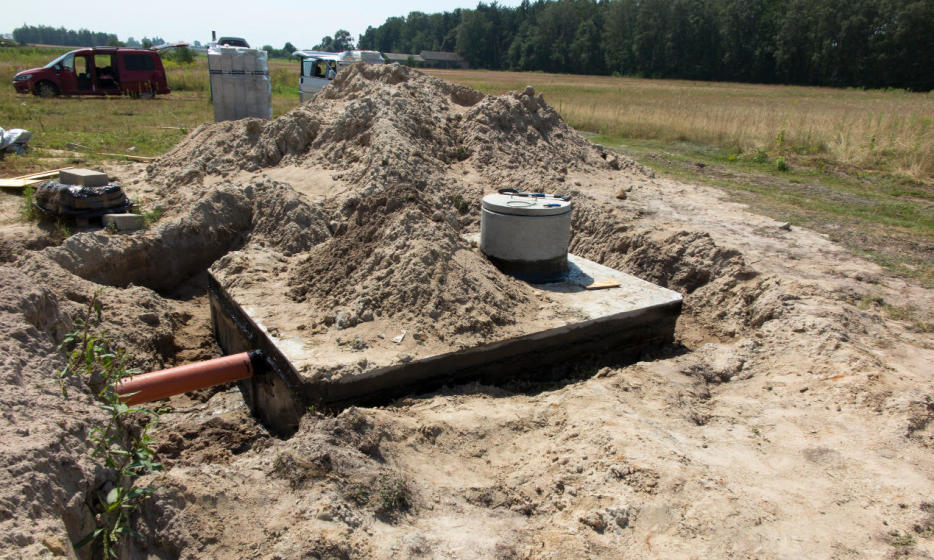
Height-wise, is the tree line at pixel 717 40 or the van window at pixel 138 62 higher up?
the tree line at pixel 717 40

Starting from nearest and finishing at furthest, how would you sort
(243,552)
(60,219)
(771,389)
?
(243,552), (771,389), (60,219)

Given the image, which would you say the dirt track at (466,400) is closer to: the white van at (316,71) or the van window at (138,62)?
the white van at (316,71)

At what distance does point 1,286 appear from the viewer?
3.38 m

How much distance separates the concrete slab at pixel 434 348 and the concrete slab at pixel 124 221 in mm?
1955

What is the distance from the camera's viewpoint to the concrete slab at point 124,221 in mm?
7180

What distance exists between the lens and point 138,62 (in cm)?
2267

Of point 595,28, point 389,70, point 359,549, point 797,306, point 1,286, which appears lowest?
point 359,549

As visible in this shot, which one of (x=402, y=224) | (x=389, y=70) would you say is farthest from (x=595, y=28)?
(x=402, y=224)

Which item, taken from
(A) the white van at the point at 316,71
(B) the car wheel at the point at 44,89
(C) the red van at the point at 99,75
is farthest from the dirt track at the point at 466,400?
(C) the red van at the point at 99,75

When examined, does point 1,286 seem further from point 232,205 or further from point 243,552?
point 232,205

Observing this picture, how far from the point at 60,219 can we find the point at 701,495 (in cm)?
787

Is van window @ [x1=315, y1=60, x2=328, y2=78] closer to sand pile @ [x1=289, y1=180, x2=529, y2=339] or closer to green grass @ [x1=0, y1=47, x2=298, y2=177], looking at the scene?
green grass @ [x1=0, y1=47, x2=298, y2=177]

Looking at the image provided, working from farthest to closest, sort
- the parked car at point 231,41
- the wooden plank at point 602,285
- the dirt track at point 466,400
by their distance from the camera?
the parked car at point 231,41 < the wooden plank at point 602,285 < the dirt track at point 466,400

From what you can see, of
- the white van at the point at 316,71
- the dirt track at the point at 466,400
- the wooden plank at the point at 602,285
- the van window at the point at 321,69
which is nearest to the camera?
the dirt track at the point at 466,400
